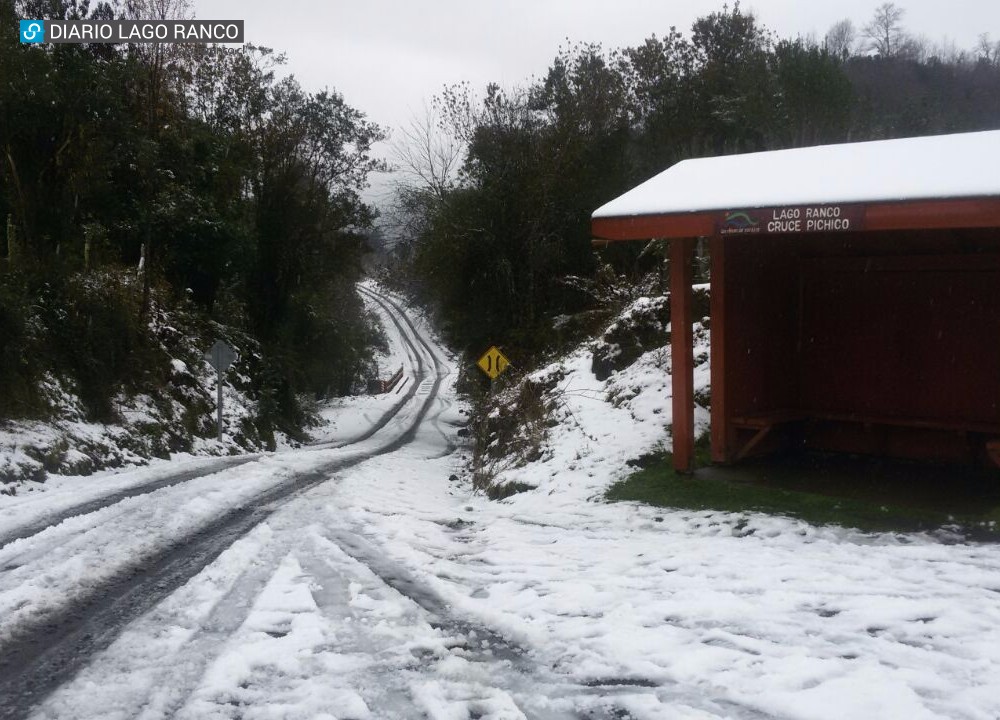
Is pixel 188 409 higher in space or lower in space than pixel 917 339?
lower

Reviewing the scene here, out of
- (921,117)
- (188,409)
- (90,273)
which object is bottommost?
(188,409)

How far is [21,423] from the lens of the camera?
1484 centimetres

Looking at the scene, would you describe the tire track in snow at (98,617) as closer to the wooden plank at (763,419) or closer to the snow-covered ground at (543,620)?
the snow-covered ground at (543,620)

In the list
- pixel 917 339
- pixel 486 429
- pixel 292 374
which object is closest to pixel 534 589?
pixel 917 339

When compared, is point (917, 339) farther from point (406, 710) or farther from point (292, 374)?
point (292, 374)

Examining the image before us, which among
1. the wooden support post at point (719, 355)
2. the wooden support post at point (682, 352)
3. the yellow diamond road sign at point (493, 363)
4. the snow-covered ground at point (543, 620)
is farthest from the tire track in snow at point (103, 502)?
the yellow diamond road sign at point (493, 363)

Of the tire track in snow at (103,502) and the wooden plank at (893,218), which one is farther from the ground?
the wooden plank at (893,218)

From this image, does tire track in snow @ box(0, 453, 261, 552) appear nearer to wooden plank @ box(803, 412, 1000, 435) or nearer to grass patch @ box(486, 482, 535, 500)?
grass patch @ box(486, 482, 535, 500)

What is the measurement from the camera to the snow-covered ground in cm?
434

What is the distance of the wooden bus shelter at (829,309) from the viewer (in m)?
8.52

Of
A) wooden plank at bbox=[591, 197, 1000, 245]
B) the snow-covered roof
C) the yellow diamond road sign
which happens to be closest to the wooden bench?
wooden plank at bbox=[591, 197, 1000, 245]

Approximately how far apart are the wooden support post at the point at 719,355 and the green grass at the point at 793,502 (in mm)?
428

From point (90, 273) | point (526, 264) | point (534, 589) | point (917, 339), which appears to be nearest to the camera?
point (534, 589)

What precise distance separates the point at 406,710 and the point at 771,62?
34.9 meters
